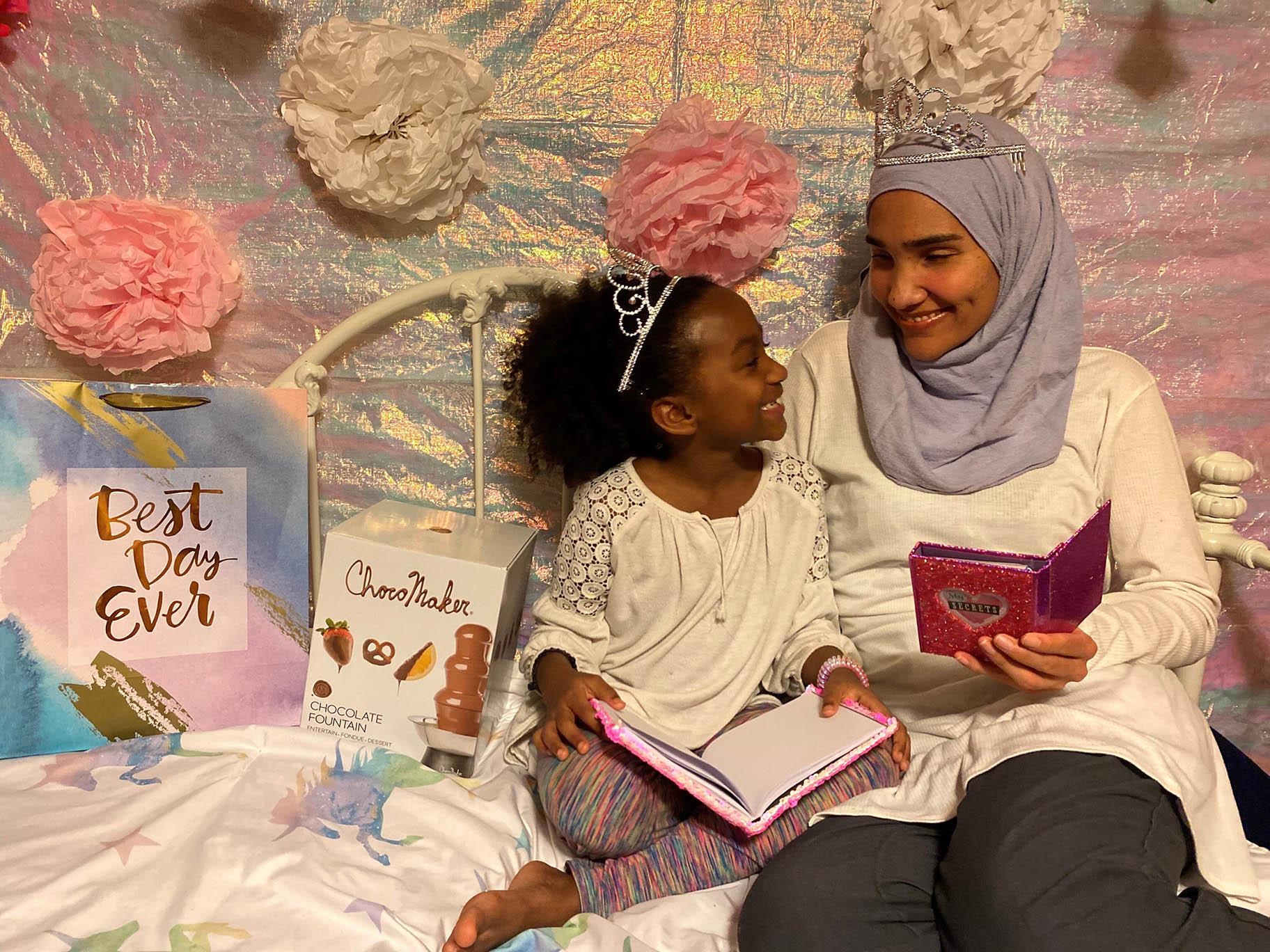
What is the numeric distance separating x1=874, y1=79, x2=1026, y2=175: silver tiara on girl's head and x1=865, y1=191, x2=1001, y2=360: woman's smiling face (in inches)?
2.5

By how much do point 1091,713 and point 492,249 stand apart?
1055 millimetres

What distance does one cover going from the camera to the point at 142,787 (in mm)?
1209

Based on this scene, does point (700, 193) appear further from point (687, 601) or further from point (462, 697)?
point (462, 697)

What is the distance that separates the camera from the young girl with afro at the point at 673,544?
1.26 m

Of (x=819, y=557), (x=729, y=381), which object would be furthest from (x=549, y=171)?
(x=819, y=557)

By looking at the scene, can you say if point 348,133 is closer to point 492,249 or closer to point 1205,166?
point 492,249

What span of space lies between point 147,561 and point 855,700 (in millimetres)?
938

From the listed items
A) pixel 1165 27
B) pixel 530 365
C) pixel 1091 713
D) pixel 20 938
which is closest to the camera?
pixel 20 938

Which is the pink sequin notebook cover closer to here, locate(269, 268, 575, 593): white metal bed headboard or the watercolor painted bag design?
locate(269, 268, 575, 593): white metal bed headboard

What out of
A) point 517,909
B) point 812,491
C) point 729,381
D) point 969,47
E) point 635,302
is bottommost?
point 517,909

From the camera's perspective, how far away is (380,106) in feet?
4.51

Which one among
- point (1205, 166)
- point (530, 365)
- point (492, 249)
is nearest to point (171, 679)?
point (530, 365)

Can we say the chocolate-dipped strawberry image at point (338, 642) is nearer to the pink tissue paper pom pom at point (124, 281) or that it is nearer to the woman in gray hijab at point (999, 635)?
the pink tissue paper pom pom at point (124, 281)

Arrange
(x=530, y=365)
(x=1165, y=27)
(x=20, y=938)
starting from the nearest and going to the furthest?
(x=20, y=938) < (x=530, y=365) < (x=1165, y=27)
